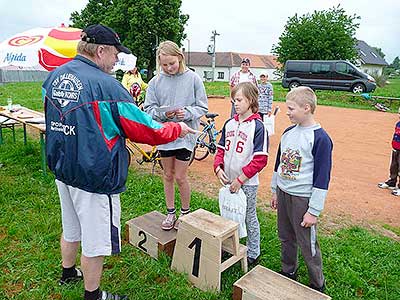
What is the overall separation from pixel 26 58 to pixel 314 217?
4.20 meters

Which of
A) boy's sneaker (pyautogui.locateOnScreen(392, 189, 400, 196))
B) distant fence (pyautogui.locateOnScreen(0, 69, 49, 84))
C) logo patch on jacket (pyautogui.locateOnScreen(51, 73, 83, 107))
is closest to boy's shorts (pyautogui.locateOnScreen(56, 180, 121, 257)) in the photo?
logo patch on jacket (pyautogui.locateOnScreen(51, 73, 83, 107))

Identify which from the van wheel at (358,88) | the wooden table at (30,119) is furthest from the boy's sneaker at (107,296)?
the van wheel at (358,88)

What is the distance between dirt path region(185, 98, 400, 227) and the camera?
14.1 feet

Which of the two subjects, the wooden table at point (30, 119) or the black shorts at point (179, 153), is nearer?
the black shorts at point (179, 153)

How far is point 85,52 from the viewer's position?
6.48ft

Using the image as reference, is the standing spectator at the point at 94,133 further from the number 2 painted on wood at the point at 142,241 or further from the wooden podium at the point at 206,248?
the number 2 painted on wood at the point at 142,241

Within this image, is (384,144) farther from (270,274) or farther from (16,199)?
(16,199)

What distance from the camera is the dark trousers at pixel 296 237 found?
2326 millimetres

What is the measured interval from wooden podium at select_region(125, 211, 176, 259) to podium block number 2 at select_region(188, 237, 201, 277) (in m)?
0.39

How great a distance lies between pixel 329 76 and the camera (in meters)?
21.5

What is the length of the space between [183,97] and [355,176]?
4040 mm

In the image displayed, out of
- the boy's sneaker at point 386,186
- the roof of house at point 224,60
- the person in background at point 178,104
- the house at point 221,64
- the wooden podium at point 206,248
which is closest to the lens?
the wooden podium at point 206,248

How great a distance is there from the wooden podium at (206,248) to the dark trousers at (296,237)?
13.0 inches

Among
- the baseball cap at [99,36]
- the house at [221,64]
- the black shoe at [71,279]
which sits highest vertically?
the house at [221,64]
